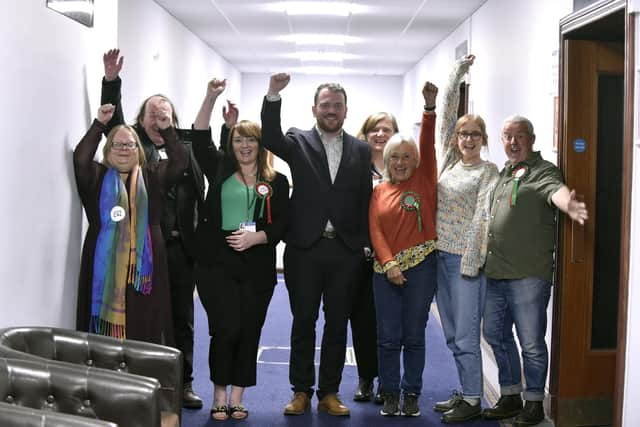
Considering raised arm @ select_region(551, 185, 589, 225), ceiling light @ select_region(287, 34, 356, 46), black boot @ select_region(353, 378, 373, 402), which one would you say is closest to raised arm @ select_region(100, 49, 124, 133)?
black boot @ select_region(353, 378, 373, 402)

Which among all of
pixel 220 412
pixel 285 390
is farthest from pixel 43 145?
pixel 285 390

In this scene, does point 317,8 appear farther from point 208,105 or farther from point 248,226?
point 248,226

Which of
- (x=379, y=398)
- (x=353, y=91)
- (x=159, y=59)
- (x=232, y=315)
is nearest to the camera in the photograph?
(x=232, y=315)

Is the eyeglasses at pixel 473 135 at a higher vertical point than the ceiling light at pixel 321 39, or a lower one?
lower

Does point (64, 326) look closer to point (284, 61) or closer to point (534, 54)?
point (534, 54)

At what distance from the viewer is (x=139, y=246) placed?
339cm

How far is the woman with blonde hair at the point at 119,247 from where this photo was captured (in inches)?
131

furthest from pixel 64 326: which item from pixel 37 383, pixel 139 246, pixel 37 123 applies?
pixel 37 383

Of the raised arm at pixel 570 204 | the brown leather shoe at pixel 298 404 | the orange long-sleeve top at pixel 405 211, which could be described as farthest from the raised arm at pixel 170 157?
the raised arm at pixel 570 204

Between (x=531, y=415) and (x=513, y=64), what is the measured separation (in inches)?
123

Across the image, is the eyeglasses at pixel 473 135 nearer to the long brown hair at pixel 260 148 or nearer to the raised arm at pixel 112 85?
the long brown hair at pixel 260 148

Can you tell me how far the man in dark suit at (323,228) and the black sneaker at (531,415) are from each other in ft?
2.76

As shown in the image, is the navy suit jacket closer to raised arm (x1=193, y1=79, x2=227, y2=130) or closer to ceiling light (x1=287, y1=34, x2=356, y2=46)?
raised arm (x1=193, y1=79, x2=227, y2=130)

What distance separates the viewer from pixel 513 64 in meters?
5.96
